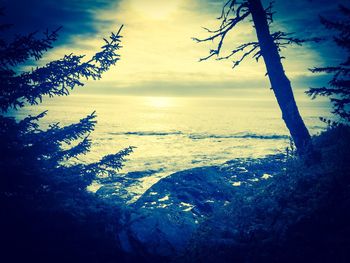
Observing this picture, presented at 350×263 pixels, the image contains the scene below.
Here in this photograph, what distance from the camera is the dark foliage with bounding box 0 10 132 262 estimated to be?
5.06m

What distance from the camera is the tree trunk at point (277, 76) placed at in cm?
786

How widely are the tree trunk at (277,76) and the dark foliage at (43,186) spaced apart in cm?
489

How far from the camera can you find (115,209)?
7.23 metres

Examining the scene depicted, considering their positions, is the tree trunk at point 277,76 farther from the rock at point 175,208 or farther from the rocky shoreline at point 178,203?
the rock at point 175,208

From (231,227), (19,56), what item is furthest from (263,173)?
(19,56)

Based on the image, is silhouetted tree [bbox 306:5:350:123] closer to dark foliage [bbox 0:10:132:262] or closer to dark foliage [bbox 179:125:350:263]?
dark foliage [bbox 179:125:350:263]

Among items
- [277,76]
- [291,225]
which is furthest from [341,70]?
[291,225]

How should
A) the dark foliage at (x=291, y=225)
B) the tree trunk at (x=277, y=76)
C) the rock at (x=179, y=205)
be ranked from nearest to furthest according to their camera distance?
1. the dark foliage at (x=291, y=225)
2. the rock at (x=179, y=205)
3. the tree trunk at (x=277, y=76)

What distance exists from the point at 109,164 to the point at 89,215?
5.60 ft

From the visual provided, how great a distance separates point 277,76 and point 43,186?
8.11 metres

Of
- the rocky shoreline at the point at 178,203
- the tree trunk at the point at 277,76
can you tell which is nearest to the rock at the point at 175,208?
the rocky shoreline at the point at 178,203

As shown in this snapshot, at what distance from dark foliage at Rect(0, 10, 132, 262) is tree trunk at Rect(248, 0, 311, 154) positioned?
4.89 metres

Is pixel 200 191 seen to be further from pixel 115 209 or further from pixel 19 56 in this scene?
pixel 19 56

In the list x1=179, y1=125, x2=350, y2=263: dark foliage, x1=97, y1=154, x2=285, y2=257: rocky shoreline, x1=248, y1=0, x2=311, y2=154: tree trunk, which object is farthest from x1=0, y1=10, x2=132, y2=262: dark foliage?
x1=248, y1=0, x2=311, y2=154: tree trunk
